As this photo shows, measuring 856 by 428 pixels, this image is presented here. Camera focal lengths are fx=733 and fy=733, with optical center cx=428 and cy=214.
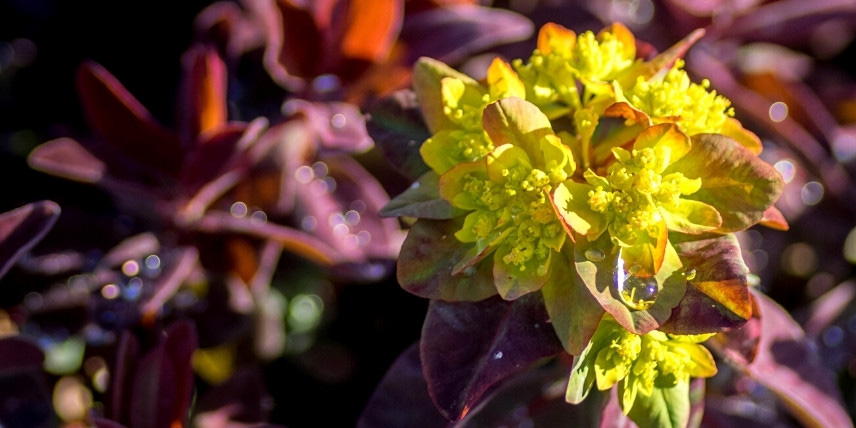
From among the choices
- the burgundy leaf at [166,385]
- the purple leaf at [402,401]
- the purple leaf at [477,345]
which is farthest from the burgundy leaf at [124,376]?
the purple leaf at [477,345]

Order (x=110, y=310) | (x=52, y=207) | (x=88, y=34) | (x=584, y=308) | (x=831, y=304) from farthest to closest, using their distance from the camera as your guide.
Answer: (x=88, y=34)
(x=831, y=304)
(x=110, y=310)
(x=52, y=207)
(x=584, y=308)

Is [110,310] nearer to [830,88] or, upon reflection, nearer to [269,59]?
[269,59]

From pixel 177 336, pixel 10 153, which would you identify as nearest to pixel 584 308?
pixel 177 336

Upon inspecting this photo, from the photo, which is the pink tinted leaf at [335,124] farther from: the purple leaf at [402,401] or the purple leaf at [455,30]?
the purple leaf at [402,401]

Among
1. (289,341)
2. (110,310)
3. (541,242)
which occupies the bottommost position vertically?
(289,341)

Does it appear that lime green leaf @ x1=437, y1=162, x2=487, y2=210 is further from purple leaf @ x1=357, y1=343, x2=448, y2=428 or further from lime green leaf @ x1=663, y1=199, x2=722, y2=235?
purple leaf @ x1=357, y1=343, x2=448, y2=428

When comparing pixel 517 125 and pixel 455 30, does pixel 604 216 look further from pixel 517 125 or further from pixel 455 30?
pixel 455 30
